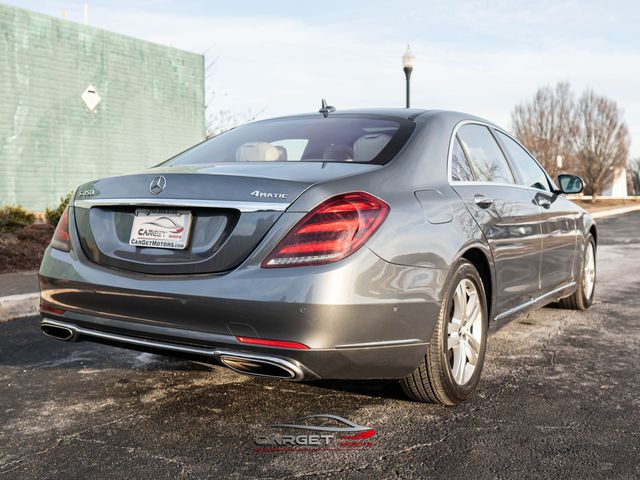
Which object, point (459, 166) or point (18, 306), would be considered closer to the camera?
point (459, 166)

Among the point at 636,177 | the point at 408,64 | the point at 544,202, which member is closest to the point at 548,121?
the point at 408,64

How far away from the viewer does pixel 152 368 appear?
422cm

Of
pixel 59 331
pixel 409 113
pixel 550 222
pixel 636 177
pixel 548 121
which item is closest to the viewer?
pixel 59 331

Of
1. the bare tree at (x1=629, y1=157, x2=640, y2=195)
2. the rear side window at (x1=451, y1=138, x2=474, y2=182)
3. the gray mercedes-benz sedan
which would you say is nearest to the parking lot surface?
the gray mercedes-benz sedan

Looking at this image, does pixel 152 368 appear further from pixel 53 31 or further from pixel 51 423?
pixel 53 31

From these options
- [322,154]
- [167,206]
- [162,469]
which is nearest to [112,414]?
[162,469]

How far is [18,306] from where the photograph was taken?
19.8 feet

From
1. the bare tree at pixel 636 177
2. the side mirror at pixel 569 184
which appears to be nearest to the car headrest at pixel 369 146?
the side mirror at pixel 569 184

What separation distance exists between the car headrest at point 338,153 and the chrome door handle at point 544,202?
1.84 m

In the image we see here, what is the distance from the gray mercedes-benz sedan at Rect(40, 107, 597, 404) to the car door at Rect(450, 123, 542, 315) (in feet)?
0.08

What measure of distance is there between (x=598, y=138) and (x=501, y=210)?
57.1m

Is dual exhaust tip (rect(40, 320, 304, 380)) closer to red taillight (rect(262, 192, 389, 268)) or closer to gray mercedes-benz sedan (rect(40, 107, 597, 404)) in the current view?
gray mercedes-benz sedan (rect(40, 107, 597, 404))

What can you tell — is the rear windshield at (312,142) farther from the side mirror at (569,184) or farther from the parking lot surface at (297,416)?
the side mirror at (569,184)

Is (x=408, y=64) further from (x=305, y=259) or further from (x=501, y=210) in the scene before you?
(x=305, y=259)
